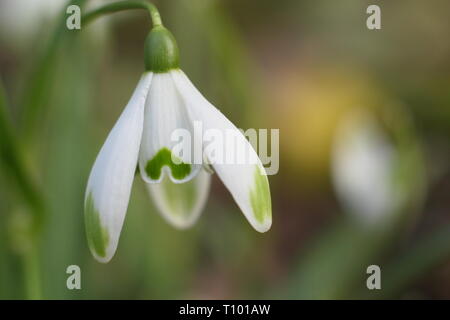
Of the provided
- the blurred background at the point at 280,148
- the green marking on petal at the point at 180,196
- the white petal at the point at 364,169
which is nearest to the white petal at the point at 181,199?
the green marking on petal at the point at 180,196

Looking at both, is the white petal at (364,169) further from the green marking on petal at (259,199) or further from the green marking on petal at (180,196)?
the green marking on petal at (259,199)

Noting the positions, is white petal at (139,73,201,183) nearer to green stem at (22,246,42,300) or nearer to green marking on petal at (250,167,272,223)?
green marking on petal at (250,167,272,223)

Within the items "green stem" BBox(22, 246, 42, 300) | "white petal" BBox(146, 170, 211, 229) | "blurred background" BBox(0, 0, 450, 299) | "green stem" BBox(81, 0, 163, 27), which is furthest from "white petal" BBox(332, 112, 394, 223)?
"green stem" BBox(81, 0, 163, 27)

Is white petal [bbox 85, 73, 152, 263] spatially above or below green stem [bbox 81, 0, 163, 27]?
below

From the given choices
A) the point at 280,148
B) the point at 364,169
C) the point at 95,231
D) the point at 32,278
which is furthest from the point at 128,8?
the point at 280,148

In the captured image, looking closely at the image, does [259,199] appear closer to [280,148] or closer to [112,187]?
[112,187]

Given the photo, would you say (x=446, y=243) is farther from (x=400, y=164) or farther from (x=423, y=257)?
(x=400, y=164)

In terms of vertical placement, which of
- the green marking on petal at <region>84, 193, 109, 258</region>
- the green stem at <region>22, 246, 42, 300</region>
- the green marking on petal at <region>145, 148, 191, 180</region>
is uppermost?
the green marking on petal at <region>145, 148, 191, 180</region>
